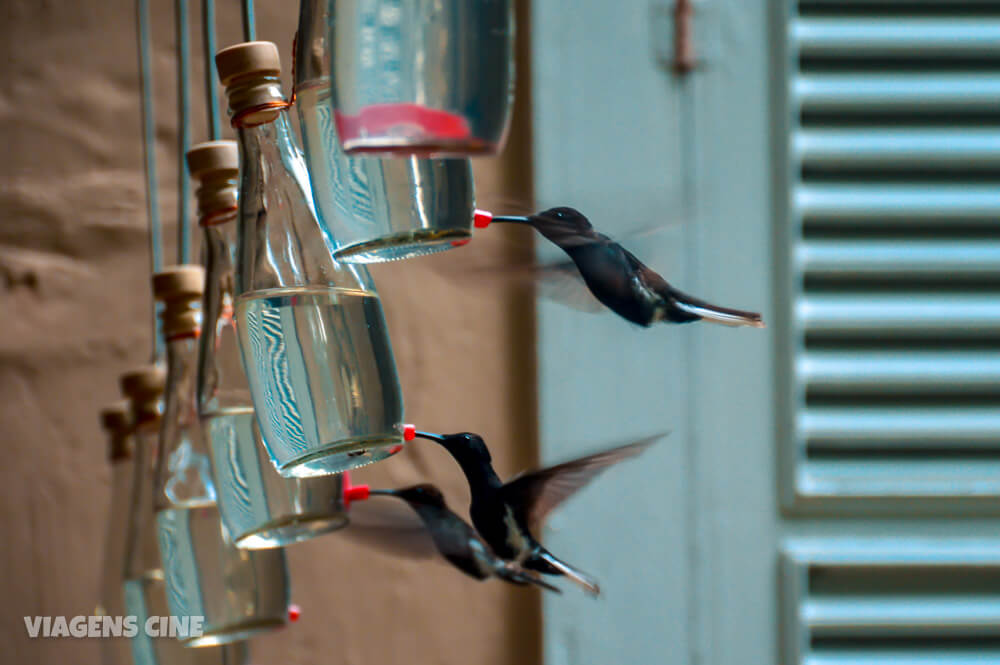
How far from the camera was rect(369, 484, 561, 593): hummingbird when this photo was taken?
464 mm

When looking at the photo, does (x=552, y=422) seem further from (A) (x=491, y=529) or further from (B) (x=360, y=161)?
(B) (x=360, y=161)

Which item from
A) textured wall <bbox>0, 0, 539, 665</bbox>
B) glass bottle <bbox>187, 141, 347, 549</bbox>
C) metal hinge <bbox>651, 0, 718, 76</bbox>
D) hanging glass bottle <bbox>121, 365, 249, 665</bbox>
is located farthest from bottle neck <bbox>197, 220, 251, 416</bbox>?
metal hinge <bbox>651, 0, 718, 76</bbox>

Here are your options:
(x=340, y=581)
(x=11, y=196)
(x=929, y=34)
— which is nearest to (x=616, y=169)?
(x=929, y=34)

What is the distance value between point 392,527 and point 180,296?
171 mm

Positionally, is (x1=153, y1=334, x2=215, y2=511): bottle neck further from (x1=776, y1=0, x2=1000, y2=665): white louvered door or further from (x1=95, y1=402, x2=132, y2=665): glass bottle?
(x1=776, y1=0, x2=1000, y2=665): white louvered door

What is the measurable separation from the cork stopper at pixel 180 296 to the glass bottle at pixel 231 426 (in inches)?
1.0

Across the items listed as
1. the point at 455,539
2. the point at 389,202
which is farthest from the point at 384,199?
the point at 455,539

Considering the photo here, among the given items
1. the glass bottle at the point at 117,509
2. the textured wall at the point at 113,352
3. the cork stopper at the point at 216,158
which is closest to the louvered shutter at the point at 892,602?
the textured wall at the point at 113,352

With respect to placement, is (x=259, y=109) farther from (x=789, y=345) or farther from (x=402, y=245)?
(x=789, y=345)

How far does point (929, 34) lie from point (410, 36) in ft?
2.75

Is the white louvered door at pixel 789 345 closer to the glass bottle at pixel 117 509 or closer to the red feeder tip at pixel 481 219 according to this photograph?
the glass bottle at pixel 117 509

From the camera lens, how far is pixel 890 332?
94 centimetres

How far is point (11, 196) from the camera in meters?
0.97

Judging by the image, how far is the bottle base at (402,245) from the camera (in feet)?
1.02
